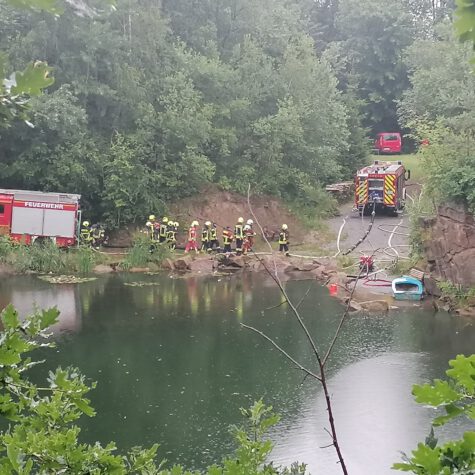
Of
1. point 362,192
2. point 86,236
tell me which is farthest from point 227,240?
point 362,192

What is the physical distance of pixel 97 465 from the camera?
2664 mm

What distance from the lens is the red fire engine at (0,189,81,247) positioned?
21.3 m

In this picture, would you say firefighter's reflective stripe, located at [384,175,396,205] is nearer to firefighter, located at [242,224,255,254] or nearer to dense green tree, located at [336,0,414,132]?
firefighter, located at [242,224,255,254]

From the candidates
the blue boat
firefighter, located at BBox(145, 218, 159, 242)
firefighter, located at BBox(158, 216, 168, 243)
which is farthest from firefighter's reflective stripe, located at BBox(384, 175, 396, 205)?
firefighter, located at BBox(145, 218, 159, 242)

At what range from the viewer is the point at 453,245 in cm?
1620

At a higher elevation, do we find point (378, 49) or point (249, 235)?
point (378, 49)

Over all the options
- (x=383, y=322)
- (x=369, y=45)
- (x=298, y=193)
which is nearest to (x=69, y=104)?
(x=298, y=193)

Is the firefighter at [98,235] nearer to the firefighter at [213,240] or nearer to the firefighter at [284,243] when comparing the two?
the firefighter at [213,240]

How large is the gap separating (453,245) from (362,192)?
321 inches

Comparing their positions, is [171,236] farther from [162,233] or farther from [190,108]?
[190,108]

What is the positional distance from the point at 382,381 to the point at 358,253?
9.91 meters

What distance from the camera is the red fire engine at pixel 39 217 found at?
2131 centimetres

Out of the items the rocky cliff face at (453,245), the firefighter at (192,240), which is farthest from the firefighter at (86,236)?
the rocky cliff face at (453,245)

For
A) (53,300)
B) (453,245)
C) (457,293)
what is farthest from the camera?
(53,300)
